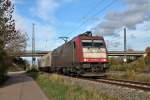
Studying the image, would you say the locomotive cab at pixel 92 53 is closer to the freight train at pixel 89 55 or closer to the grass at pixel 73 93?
the freight train at pixel 89 55

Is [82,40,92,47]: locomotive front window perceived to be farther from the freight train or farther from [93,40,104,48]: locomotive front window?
[93,40,104,48]: locomotive front window

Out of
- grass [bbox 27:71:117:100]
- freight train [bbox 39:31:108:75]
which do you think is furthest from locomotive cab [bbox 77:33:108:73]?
grass [bbox 27:71:117:100]

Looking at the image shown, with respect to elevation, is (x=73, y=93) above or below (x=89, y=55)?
below

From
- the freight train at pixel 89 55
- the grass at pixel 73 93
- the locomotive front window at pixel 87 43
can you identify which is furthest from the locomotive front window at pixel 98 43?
the grass at pixel 73 93

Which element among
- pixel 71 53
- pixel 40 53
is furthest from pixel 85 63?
pixel 40 53

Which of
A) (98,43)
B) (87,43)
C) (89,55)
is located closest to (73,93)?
(89,55)

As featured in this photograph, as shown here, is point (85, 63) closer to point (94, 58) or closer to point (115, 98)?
point (94, 58)

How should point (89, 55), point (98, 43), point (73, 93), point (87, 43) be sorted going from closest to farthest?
point (73, 93)
point (89, 55)
point (87, 43)
point (98, 43)

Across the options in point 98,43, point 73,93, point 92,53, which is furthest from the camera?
point 98,43

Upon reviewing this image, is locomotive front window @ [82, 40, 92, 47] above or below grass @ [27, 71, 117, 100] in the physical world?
above

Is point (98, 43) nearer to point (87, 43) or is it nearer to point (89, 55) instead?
point (87, 43)

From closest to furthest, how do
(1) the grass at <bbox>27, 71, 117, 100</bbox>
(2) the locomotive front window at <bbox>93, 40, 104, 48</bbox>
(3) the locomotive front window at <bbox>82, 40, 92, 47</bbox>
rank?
(1) the grass at <bbox>27, 71, 117, 100</bbox>
(3) the locomotive front window at <bbox>82, 40, 92, 47</bbox>
(2) the locomotive front window at <bbox>93, 40, 104, 48</bbox>

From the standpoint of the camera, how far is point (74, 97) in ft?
48.7

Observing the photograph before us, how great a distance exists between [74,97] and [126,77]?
20007 mm
